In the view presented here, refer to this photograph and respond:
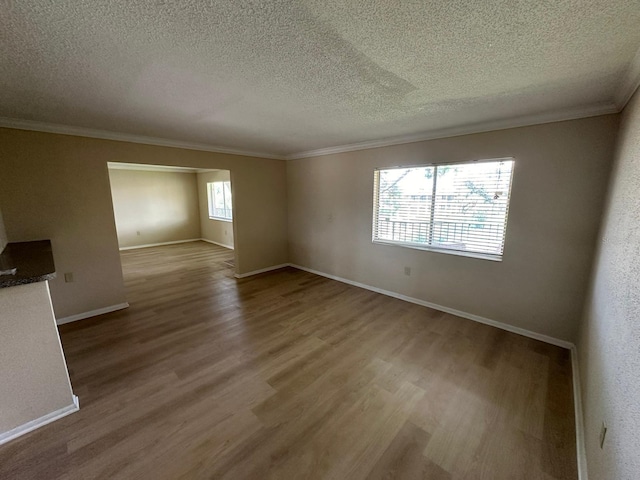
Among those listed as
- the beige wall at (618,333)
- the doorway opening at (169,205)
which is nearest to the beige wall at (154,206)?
the doorway opening at (169,205)

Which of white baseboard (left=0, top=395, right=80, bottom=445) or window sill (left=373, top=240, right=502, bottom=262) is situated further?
window sill (left=373, top=240, right=502, bottom=262)

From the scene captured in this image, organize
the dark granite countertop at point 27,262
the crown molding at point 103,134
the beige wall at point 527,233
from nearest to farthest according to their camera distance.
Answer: the dark granite countertop at point 27,262 → the beige wall at point 527,233 → the crown molding at point 103,134

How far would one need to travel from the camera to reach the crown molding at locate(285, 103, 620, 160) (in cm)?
Answer: 222

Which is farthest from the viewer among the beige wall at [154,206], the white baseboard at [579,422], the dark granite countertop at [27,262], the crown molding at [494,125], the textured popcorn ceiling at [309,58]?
the beige wall at [154,206]

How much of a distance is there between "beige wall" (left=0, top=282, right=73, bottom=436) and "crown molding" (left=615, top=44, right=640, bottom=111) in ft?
13.0

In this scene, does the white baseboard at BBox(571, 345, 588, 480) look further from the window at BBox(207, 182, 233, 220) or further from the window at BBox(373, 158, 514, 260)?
the window at BBox(207, 182, 233, 220)

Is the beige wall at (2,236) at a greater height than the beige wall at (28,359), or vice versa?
the beige wall at (2,236)

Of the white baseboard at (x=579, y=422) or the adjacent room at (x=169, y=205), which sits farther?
the adjacent room at (x=169, y=205)

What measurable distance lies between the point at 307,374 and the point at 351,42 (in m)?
2.41

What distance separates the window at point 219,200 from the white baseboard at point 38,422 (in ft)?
19.1

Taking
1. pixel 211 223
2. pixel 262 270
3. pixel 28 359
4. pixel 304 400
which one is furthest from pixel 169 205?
pixel 304 400

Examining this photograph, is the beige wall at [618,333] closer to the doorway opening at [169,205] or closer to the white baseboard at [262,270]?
the white baseboard at [262,270]

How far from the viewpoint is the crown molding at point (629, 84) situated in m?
1.48

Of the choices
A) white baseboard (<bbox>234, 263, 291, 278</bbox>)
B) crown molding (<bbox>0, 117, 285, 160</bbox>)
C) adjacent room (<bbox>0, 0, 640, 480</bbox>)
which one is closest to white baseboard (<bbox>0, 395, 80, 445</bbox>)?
adjacent room (<bbox>0, 0, 640, 480</bbox>)
